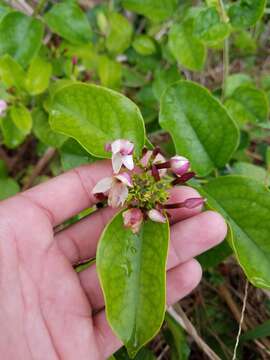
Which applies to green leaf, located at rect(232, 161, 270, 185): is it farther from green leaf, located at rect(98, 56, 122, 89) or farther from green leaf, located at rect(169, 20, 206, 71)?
green leaf, located at rect(98, 56, 122, 89)

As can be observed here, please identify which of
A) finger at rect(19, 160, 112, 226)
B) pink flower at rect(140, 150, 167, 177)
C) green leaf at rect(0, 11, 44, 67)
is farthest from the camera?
green leaf at rect(0, 11, 44, 67)

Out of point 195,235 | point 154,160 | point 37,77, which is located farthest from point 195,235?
point 37,77

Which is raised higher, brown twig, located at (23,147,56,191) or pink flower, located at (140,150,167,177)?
pink flower, located at (140,150,167,177)

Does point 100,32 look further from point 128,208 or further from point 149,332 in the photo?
point 149,332

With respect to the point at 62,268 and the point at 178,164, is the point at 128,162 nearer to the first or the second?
the point at 178,164

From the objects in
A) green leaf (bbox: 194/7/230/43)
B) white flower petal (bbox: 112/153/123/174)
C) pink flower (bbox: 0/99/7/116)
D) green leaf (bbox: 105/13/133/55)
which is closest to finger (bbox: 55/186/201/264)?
white flower petal (bbox: 112/153/123/174)

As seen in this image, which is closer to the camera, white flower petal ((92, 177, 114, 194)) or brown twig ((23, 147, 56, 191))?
white flower petal ((92, 177, 114, 194))

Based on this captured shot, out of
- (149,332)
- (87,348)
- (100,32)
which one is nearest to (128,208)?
(149,332)
